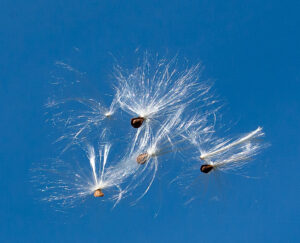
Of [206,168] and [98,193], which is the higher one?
[98,193]

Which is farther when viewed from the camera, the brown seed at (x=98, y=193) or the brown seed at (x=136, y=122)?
the brown seed at (x=98, y=193)

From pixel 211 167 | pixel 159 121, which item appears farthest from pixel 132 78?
pixel 211 167

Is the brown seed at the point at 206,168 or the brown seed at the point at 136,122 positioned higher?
the brown seed at the point at 136,122

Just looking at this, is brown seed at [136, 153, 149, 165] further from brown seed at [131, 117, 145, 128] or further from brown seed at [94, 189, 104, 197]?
brown seed at [94, 189, 104, 197]

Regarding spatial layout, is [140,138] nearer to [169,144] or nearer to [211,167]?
[169,144]

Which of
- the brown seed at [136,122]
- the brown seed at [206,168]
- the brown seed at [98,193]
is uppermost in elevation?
the brown seed at [136,122]

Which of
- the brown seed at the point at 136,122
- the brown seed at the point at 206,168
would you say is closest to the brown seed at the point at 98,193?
the brown seed at the point at 136,122

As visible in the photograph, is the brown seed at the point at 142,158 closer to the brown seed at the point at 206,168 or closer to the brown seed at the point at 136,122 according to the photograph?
the brown seed at the point at 136,122

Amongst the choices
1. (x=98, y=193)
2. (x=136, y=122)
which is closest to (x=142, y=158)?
(x=136, y=122)

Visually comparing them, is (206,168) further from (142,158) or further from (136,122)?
(136,122)

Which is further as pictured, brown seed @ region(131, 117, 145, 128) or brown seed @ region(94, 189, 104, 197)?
brown seed @ region(94, 189, 104, 197)

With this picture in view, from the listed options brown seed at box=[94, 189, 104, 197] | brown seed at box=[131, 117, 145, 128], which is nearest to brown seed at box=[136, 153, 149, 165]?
brown seed at box=[131, 117, 145, 128]
